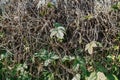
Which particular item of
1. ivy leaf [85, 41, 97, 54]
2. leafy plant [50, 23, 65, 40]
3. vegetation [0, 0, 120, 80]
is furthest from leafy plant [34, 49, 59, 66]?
ivy leaf [85, 41, 97, 54]

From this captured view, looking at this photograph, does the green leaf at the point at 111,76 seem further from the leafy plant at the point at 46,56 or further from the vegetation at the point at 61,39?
the leafy plant at the point at 46,56

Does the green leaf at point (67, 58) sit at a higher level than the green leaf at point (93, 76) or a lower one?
higher

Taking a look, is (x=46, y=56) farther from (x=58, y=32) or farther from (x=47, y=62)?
(x=58, y=32)

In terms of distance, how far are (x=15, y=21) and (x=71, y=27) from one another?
0.56 metres

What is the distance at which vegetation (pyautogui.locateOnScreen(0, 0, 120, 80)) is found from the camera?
2.75 metres

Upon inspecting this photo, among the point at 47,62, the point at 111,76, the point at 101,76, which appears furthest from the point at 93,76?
the point at 47,62

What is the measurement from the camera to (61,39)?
2.80 meters

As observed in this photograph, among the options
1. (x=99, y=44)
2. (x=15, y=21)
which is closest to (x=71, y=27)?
(x=99, y=44)

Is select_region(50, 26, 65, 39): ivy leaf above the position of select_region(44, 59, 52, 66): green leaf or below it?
above

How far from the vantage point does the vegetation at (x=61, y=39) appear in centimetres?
275

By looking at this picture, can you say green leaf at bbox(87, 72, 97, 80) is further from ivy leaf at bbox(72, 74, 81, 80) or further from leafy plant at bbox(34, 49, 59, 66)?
leafy plant at bbox(34, 49, 59, 66)

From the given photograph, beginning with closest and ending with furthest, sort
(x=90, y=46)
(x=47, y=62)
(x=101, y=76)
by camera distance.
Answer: (x=101, y=76), (x=90, y=46), (x=47, y=62)

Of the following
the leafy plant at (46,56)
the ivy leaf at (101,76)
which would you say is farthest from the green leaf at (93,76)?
the leafy plant at (46,56)

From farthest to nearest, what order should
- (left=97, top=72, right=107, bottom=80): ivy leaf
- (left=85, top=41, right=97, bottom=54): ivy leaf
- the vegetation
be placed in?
the vegetation < (left=85, top=41, right=97, bottom=54): ivy leaf < (left=97, top=72, right=107, bottom=80): ivy leaf
